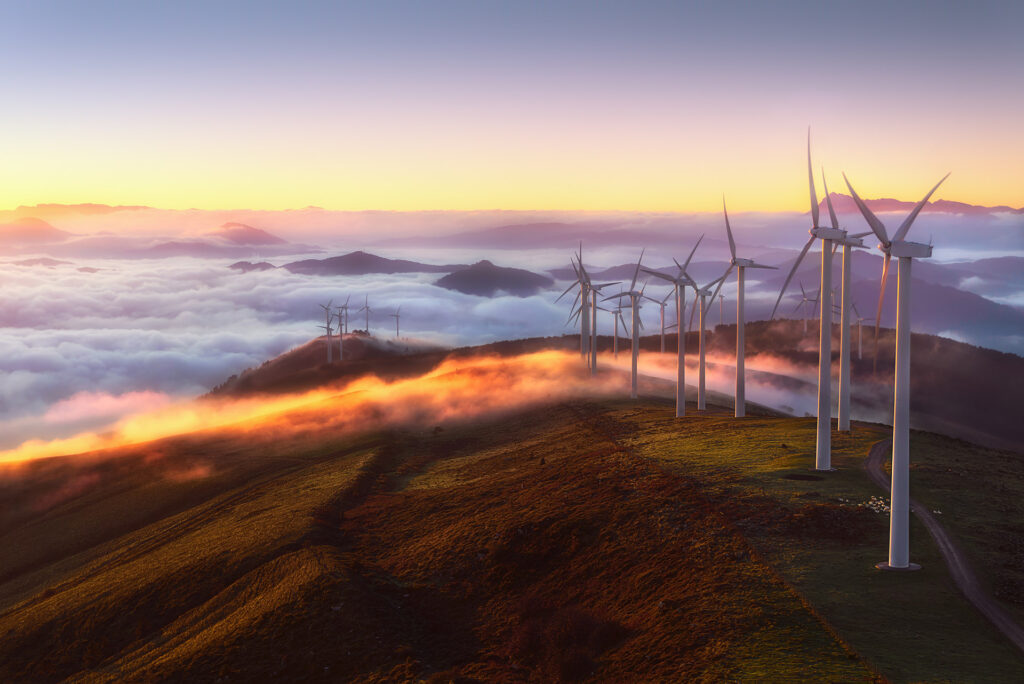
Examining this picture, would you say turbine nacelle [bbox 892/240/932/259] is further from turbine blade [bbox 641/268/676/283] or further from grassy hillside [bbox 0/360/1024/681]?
turbine blade [bbox 641/268/676/283]

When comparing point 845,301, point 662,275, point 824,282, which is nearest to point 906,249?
point 824,282

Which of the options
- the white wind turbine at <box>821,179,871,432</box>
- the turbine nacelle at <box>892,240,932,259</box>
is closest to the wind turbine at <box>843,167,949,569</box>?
the turbine nacelle at <box>892,240,932,259</box>

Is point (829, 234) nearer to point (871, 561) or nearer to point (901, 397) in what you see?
point (901, 397)

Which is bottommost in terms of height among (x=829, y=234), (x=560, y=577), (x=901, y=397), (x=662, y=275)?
(x=560, y=577)

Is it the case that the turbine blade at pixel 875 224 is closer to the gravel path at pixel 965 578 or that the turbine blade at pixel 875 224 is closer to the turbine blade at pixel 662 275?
the gravel path at pixel 965 578

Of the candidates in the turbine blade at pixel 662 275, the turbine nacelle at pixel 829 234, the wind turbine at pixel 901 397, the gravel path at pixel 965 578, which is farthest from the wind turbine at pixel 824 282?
the turbine blade at pixel 662 275

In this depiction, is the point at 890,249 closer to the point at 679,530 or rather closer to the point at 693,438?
the point at 679,530

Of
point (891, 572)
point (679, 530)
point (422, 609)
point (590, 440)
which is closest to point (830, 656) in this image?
point (891, 572)
